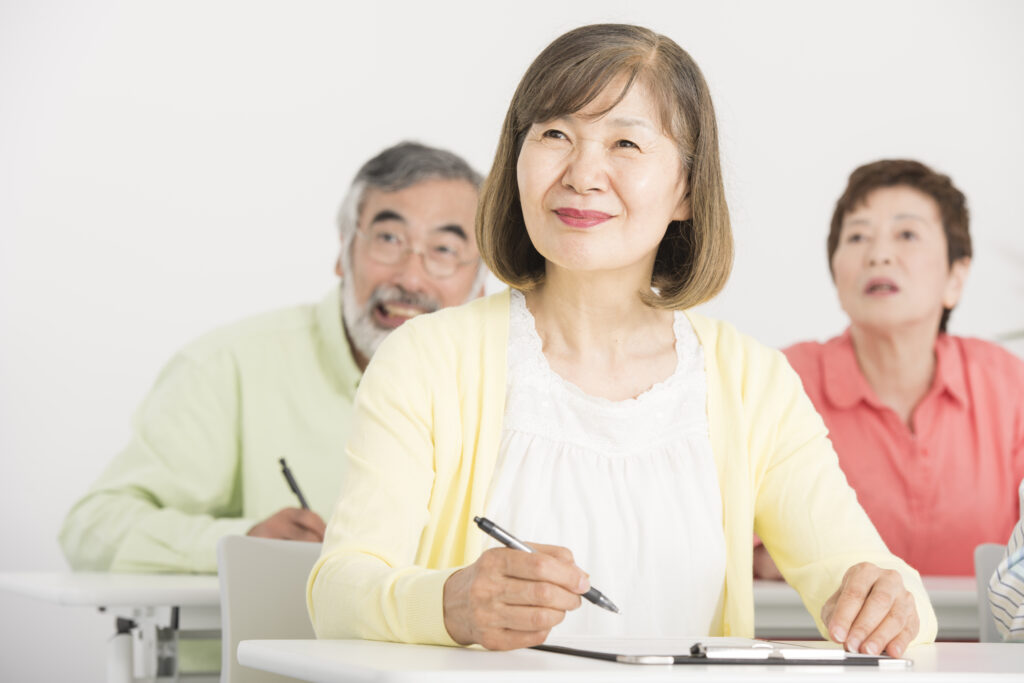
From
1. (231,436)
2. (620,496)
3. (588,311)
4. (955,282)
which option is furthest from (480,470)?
(955,282)

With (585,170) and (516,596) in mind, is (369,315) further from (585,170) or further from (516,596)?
(516,596)

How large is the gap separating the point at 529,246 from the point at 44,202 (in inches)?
97.6

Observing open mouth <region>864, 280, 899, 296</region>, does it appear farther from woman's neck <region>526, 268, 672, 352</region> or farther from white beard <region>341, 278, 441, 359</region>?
woman's neck <region>526, 268, 672, 352</region>

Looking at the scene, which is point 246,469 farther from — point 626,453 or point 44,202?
point 626,453

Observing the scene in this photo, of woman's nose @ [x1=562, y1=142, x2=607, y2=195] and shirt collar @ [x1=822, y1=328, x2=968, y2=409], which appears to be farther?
shirt collar @ [x1=822, y1=328, x2=968, y2=409]

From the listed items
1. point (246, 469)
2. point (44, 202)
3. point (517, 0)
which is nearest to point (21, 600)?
point (246, 469)

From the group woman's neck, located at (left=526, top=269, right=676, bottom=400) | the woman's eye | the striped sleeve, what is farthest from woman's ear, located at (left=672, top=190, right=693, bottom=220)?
the woman's eye

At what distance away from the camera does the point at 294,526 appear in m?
2.96

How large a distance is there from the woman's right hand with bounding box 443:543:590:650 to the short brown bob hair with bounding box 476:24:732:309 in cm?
65

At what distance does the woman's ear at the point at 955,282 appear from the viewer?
387cm

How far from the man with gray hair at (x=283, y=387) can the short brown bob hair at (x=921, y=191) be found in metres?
1.16

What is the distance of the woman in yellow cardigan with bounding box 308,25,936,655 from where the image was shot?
1566 millimetres

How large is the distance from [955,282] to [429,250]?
1.62 metres

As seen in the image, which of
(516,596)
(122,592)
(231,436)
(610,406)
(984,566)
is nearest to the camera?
(516,596)
